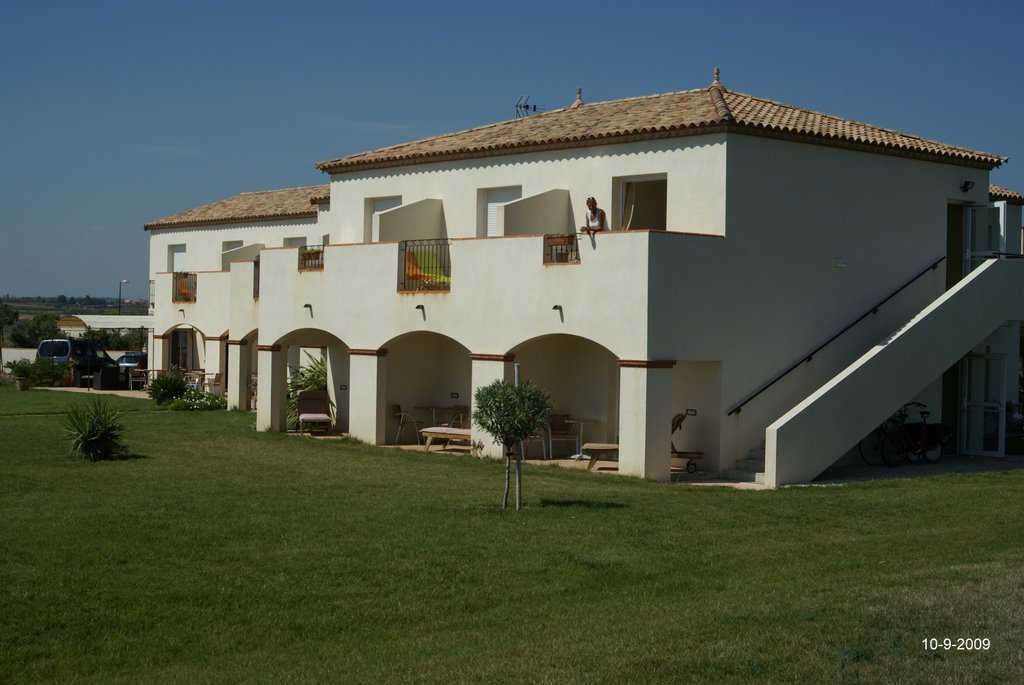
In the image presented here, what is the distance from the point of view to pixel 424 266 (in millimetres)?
25125

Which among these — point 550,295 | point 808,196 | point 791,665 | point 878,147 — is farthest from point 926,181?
point 791,665

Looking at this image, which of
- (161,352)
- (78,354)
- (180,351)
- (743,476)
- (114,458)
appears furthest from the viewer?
(78,354)

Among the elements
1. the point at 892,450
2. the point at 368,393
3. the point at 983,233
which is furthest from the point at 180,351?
the point at 983,233

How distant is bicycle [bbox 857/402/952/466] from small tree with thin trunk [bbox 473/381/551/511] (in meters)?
9.81

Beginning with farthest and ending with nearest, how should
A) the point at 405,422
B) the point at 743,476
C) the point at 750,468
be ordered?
1. the point at 405,422
2. the point at 750,468
3. the point at 743,476

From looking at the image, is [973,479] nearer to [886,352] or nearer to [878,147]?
[886,352]

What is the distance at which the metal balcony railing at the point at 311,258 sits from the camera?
27.5m

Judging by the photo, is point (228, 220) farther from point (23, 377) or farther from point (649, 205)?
point (649, 205)

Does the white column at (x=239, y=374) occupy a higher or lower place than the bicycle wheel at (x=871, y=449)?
higher

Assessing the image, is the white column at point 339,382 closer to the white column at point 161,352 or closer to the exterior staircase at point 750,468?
the exterior staircase at point 750,468

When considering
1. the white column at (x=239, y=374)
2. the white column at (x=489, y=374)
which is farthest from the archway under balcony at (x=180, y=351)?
the white column at (x=489, y=374)

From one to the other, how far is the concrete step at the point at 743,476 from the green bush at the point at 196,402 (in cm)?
1788

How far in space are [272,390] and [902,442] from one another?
14.4 meters

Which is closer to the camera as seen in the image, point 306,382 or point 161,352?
point 306,382
